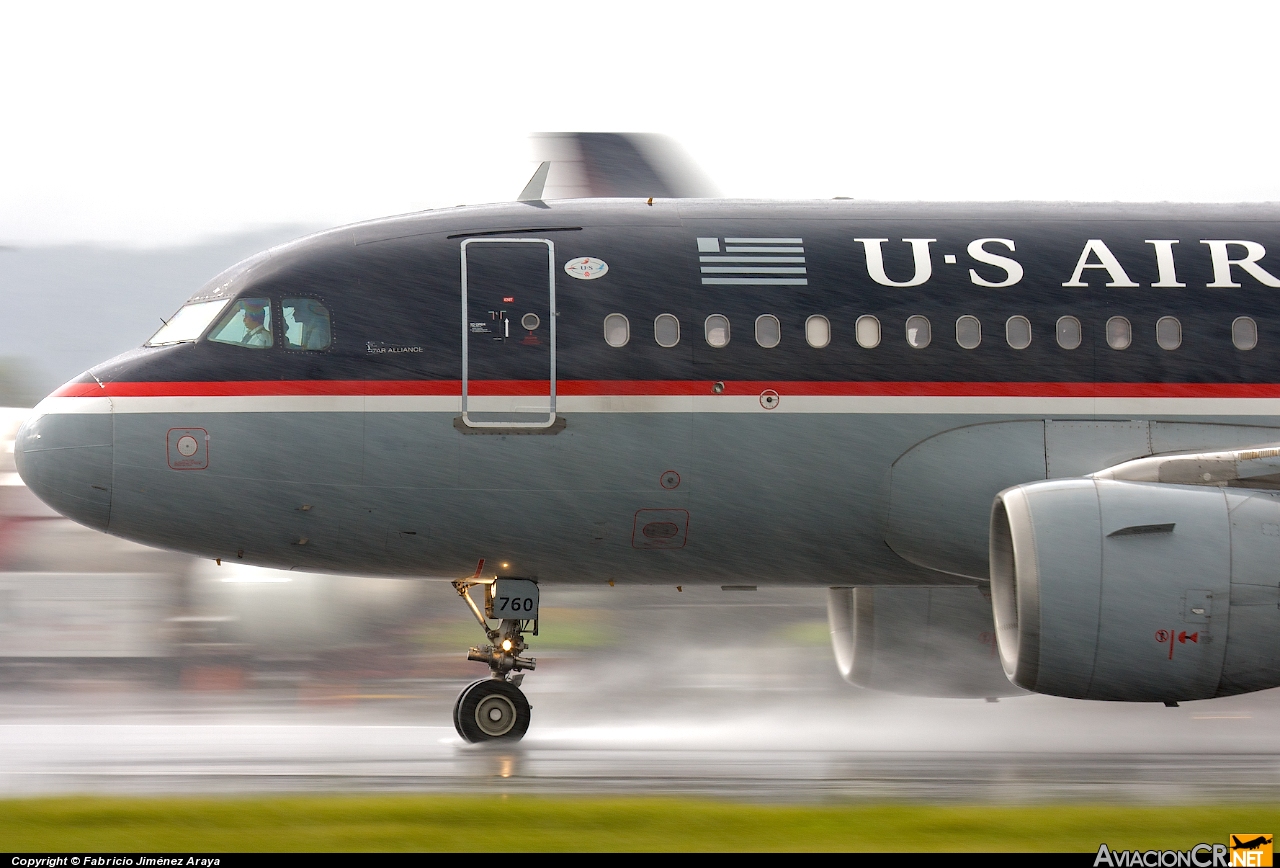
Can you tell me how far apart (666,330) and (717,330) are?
343 mm

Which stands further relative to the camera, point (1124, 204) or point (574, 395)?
point (1124, 204)

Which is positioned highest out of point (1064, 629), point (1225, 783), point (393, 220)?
point (393, 220)

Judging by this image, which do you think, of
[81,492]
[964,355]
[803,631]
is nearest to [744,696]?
[803,631]

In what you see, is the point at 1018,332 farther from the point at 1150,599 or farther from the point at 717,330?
the point at 1150,599

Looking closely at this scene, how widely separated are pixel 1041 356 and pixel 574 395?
317cm

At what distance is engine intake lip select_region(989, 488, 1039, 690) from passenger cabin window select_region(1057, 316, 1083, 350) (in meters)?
1.22

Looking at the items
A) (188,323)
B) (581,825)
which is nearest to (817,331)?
(581,825)

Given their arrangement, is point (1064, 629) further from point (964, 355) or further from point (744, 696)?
point (744, 696)

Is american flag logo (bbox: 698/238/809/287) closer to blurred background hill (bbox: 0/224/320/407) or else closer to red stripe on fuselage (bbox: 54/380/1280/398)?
red stripe on fuselage (bbox: 54/380/1280/398)

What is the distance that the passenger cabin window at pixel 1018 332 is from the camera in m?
10.1

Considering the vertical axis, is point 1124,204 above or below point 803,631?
above

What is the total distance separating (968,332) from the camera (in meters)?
10.1

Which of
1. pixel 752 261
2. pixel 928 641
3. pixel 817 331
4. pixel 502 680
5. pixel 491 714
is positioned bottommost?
pixel 491 714

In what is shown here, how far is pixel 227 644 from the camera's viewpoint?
2247 centimetres
